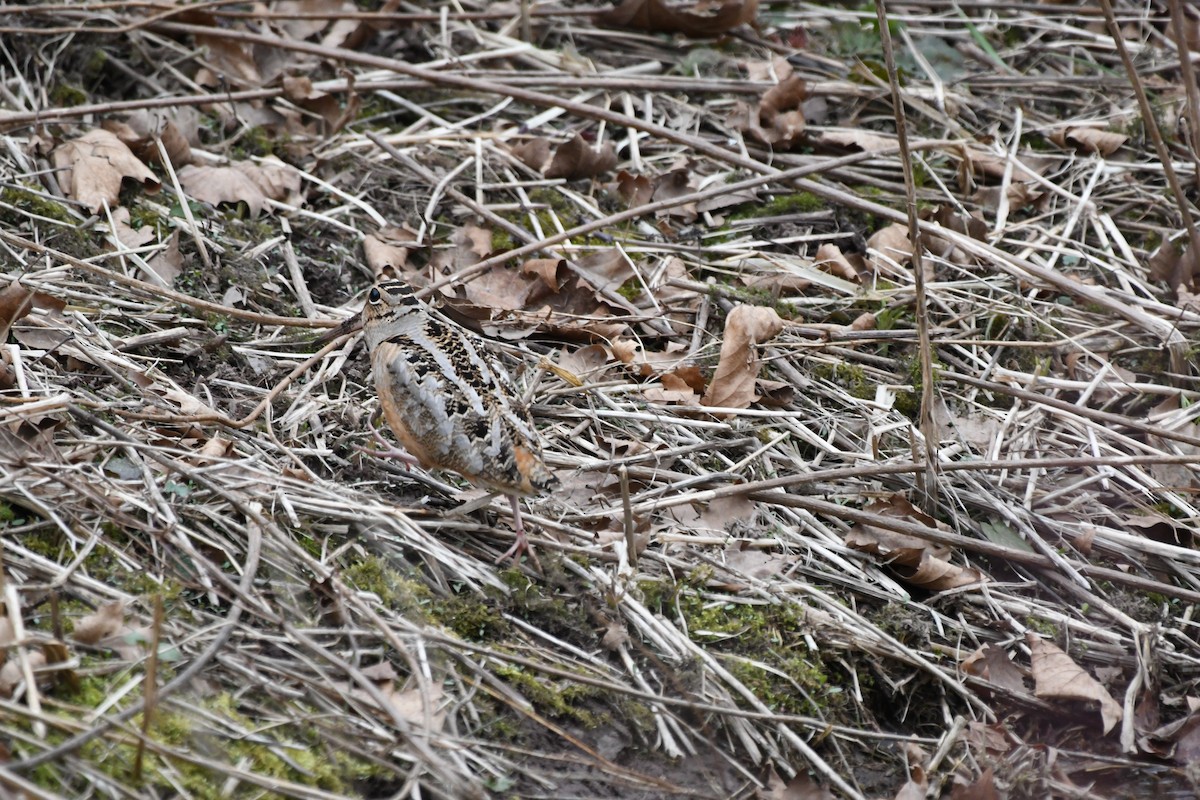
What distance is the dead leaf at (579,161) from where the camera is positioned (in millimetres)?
7160

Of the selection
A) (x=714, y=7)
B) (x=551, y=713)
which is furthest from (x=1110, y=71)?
(x=551, y=713)

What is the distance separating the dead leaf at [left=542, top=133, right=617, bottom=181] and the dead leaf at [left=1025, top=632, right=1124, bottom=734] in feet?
13.1

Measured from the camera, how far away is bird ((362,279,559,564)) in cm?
464

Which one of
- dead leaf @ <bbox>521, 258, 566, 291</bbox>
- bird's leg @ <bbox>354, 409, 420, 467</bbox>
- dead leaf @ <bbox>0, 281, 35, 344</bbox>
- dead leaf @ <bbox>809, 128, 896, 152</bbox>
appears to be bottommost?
bird's leg @ <bbox>354, 409, 420, 467</bbox>

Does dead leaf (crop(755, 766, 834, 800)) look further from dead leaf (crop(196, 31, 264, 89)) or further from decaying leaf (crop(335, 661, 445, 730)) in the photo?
dead leaf (crop(196, 31, 264, 89))

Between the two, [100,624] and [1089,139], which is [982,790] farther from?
[1089,139]

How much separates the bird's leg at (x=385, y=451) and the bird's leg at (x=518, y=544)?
56 centimetres

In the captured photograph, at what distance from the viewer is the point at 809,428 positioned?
5.71 meters

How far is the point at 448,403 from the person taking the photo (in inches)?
189

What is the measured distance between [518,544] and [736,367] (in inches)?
64.4

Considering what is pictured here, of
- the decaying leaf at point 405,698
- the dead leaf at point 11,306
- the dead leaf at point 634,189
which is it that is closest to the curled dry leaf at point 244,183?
the dead leaf at point 11,306

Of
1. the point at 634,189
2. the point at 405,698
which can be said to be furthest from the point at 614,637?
the point at 634,189

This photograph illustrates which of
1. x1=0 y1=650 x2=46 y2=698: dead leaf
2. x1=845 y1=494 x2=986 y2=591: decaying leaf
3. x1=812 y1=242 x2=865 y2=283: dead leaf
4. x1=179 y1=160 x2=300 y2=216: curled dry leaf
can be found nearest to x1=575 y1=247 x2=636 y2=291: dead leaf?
x1=812 y1=242 x2=865 y2=283: dead leaf

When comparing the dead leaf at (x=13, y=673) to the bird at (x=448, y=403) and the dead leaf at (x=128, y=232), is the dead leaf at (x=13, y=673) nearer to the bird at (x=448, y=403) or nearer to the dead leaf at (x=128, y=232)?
the bird at (x=448, y=403)
